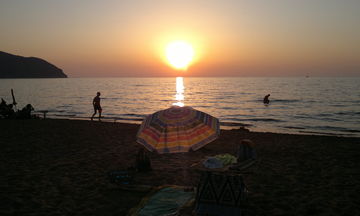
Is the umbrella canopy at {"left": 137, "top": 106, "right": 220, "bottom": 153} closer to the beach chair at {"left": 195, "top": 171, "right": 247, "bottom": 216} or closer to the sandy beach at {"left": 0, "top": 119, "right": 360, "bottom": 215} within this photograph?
the beach chair at {"left": 195, "top": 171, "right": 247, "bottom": 216}

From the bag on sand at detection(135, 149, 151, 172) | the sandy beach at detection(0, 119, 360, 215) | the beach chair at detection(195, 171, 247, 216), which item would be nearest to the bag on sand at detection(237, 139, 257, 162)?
the sandy beach at detection(0, 119, 360, 215)

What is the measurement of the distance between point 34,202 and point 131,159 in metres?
4.53

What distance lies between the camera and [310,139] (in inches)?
627

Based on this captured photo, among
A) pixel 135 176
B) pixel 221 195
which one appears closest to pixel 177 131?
pixel 221 195

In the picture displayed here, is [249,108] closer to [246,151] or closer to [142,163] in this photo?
[246,151]

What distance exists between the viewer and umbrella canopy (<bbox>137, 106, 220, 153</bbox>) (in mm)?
6223

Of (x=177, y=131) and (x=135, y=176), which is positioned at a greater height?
(x=177, y=131)

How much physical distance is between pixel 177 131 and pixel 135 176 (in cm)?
328

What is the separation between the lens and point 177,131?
20.7 ft

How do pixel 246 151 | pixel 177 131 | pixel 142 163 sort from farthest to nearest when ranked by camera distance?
pixel 142 163, pixel 246 151, pixel 177 131

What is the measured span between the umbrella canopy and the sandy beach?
67.4 inches

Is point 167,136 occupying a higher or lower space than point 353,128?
higher

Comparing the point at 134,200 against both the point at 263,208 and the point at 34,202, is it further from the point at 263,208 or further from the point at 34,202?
the point at 263,208

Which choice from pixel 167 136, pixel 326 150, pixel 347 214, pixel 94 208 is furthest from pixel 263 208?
pixel 326 150
